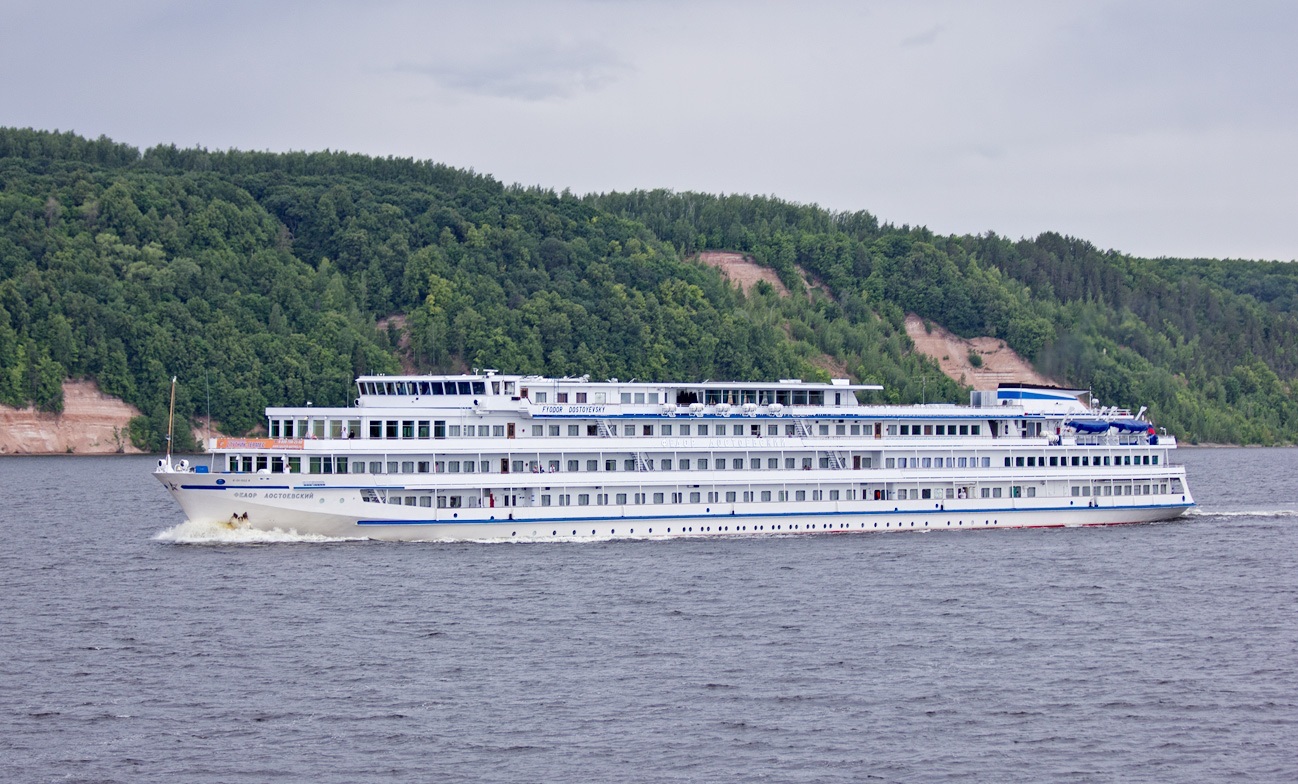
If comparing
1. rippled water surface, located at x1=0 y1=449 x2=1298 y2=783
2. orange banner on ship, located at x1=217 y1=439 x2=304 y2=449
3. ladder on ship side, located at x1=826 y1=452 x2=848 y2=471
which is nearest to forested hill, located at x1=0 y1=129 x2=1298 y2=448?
ladder on ship side, located at x1=826 y1=452 x2=848 y2=471

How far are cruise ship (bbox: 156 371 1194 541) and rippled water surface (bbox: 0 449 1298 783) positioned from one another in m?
1.61

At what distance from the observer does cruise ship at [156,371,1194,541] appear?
204 ft

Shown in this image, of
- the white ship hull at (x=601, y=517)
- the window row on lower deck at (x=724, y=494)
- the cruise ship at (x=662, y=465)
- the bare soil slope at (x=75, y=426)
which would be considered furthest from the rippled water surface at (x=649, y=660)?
the bare soil slope at (x=75, y=426)

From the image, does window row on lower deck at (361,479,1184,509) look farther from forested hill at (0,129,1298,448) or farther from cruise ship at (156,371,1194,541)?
forested hill at (0,129,1298,448)

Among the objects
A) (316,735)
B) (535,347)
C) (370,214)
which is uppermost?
(370,214)

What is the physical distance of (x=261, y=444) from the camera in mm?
61438

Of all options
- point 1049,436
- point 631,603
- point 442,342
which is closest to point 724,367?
point 442,342

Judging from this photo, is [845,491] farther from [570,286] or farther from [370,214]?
[370,214]

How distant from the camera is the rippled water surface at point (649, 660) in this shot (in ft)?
113

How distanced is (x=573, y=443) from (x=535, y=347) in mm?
99896

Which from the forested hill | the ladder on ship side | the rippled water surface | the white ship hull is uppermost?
the forested hill

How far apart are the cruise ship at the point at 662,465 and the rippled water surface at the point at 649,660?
1.61 meters

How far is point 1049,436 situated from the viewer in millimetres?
73125

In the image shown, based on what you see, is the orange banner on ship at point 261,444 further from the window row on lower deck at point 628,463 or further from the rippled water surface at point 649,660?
the rippled water surface at point 649,660
